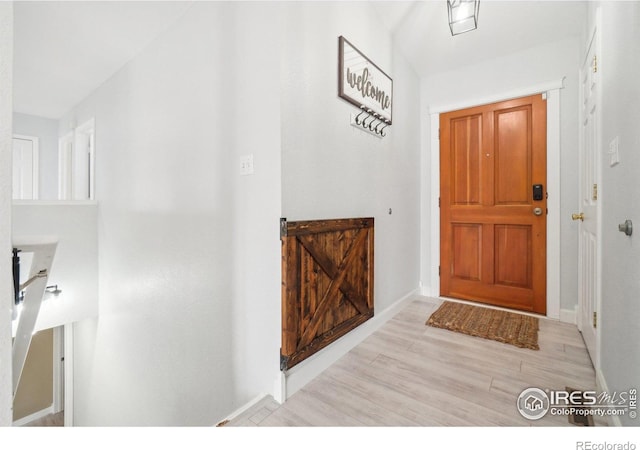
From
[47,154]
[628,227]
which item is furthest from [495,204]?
[47,154]

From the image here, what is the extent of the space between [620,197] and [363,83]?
5.42 ft

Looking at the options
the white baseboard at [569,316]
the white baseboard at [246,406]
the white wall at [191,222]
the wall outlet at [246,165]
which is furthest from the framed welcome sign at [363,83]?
the white baseboard at [569,316]

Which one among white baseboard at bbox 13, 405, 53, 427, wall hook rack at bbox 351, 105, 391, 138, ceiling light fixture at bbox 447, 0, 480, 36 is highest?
ceiling light fixture at bbox 447, 0, 480, 36

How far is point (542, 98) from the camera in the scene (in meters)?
2.64

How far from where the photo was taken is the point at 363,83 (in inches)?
85.6

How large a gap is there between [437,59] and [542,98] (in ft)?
3.45

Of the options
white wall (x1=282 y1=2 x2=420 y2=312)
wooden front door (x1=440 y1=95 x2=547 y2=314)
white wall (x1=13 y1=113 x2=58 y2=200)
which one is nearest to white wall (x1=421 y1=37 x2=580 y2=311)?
wooden front door (x1=440 y1=95 x2=547 y2=314)

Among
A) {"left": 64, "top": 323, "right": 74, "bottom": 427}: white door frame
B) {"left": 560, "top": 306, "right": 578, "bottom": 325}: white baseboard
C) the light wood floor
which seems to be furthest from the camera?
{"left": 64, "top": 323, "right": 74, "bottom": 427}: white door frame

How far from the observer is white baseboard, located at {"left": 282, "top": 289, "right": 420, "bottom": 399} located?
157cm

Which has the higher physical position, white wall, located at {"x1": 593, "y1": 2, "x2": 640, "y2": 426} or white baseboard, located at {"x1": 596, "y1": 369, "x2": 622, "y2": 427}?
white wall, located at {"x1": 593, "y1": 2, "x2": 640, "y2": 426}

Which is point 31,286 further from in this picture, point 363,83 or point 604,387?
point 604,387

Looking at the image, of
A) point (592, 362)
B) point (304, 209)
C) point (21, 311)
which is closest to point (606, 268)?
point (592, 362)

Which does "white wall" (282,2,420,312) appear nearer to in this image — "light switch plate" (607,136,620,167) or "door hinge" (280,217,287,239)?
"door hinge" (280,217,287,239)

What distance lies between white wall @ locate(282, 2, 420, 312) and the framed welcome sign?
0.06 metres
